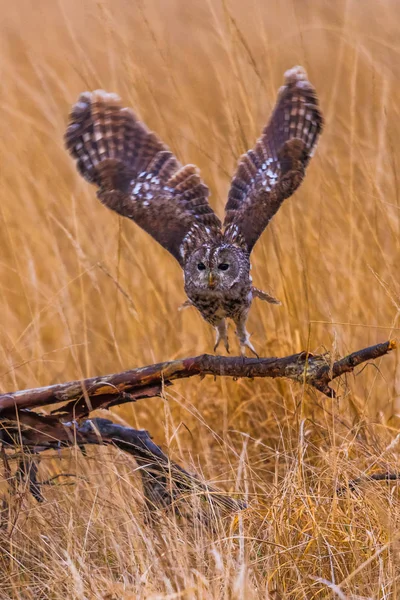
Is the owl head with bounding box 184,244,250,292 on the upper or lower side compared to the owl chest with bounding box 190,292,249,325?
upper

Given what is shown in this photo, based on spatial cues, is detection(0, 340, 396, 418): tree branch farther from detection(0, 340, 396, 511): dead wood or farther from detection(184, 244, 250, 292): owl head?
detection(184, 244, 250, 292): owl head

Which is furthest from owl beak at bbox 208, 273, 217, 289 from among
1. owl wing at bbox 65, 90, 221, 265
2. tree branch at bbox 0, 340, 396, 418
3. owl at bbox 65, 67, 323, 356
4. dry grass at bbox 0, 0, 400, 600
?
tree branch at bbox 0, 340, 396, 418

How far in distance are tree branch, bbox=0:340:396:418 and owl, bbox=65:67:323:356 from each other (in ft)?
1.86

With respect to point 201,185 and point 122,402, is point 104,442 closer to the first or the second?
point 122,402

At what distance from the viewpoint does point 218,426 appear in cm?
300

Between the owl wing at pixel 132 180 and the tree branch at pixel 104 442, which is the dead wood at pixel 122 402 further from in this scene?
the owl wing at pixel 132 180

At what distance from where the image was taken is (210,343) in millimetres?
3273

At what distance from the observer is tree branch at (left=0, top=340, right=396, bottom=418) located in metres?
1.86

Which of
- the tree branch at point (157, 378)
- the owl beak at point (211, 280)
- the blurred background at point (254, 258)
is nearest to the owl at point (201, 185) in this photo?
the owl beak at point (211, 280)

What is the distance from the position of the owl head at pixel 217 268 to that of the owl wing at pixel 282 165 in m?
0.09

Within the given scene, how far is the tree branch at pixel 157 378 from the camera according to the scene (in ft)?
6.10

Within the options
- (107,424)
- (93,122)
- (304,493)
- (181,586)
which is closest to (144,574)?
(181,586)

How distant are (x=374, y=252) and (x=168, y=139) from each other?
900 mm

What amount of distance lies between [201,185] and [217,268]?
0.95ft
